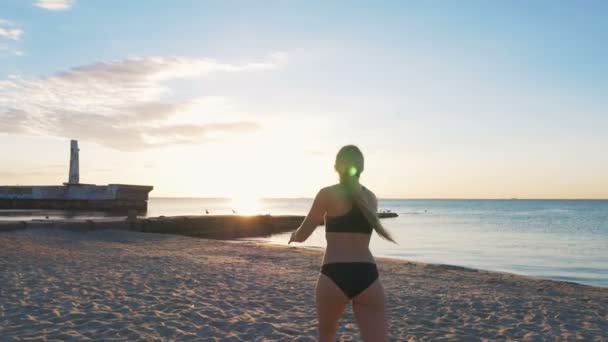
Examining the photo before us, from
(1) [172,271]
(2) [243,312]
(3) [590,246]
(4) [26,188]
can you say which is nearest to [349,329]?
(2) [243,312]

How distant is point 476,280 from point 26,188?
217 ft

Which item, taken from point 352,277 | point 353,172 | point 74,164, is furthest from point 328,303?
point 74,164

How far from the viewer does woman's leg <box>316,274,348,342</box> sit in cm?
313

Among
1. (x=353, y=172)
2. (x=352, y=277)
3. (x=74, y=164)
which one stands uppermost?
(x=74, y=164)

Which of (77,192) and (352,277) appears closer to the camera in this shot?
(352,277)

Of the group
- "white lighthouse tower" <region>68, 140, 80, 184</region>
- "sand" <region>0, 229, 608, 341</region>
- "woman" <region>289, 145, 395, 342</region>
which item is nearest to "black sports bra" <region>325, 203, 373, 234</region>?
"woman" <region>289, 145, 395, 342</region>

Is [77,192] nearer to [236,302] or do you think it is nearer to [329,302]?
[236,302]

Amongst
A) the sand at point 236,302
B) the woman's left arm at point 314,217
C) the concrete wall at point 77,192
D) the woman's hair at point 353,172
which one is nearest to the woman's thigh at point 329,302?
the woman's left arm at point 314,217

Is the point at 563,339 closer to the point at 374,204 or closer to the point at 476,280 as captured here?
the point at 374,204

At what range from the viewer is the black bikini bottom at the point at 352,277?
10.2ft

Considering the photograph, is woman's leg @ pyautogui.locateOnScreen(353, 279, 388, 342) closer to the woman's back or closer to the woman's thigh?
the woman's thigh

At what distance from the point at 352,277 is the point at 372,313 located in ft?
0.85

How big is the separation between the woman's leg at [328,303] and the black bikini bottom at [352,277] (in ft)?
0.12

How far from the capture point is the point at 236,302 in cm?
820
